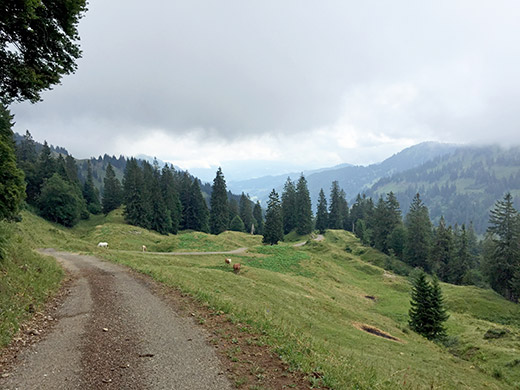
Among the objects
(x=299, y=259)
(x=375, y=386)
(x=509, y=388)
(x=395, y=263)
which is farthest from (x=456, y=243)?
(x=375, y=386)

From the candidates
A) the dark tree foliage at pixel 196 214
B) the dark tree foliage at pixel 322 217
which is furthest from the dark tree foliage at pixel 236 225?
the dark tree foliage at pixel 322 217

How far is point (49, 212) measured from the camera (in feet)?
208

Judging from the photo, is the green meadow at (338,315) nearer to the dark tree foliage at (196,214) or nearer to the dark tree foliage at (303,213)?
the dark tree foliage at (196,214)

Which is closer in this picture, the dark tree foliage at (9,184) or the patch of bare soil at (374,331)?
the dark tree foliage at (9,184)

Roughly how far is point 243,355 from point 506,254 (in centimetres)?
6514

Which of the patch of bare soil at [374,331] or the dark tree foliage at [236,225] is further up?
the dark tree foliage at [236,225]

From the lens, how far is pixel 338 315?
957 inches

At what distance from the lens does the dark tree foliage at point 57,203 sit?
208 feet

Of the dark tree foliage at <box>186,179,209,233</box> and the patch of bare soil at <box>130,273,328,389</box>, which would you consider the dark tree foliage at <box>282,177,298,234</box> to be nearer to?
the dark tree foliage at <box>186,179,209,233</box>

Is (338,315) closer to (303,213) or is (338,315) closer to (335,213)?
(303,213)

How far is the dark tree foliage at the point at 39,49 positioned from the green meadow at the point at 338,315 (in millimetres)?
12093

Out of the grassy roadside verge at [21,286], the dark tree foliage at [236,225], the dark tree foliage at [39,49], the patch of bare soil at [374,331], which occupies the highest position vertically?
the dark tree foliage at [39,49]

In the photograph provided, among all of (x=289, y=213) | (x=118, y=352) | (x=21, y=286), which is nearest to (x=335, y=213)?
(x=289, y=213)

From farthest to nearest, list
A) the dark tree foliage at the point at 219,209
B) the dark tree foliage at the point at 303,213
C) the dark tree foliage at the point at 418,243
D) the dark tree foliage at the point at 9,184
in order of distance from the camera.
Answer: the dark tree foliage at the point at 303,213 → the dark tree foliage at the point at 219,209 → the dark tree foliage at the point at 418,243 → the dark tree foliage at the point at 9,184
